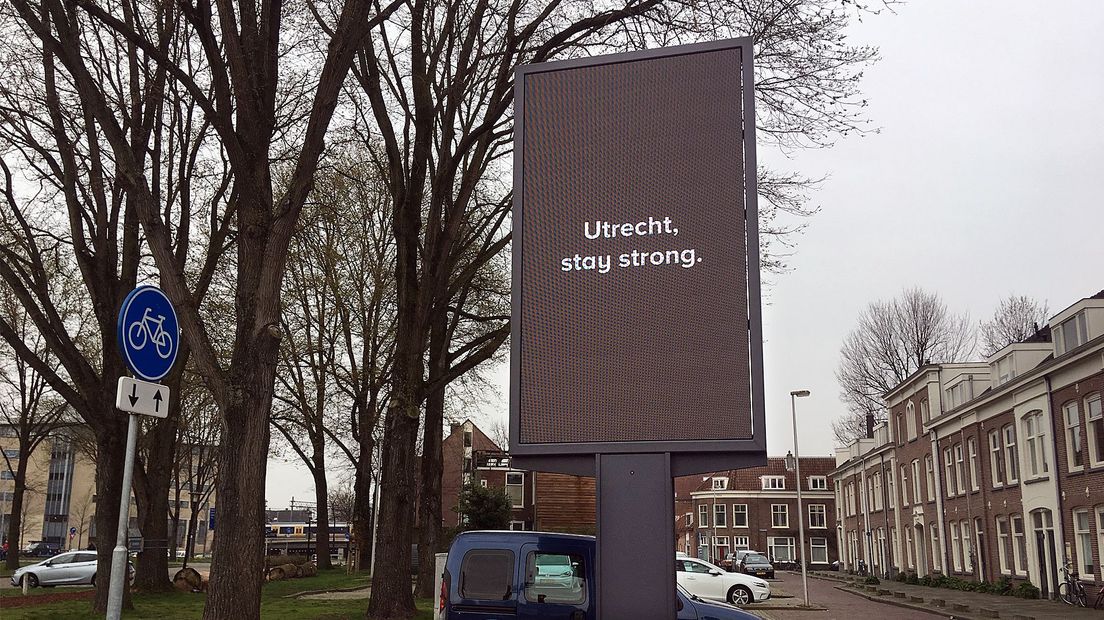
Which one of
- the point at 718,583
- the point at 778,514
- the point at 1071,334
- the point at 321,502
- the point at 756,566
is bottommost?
the point at 756,566

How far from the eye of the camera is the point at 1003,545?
36062 millimetres

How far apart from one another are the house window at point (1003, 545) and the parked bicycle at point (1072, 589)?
626cm

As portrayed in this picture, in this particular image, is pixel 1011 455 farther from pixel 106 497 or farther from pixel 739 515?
pixel 739 515

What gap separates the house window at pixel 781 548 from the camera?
86250 mm

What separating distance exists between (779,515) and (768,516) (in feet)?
3.41

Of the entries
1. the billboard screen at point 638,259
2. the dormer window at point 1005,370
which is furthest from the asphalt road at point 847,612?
the billboard screen at point 638,259

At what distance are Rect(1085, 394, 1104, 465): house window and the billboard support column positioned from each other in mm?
25088

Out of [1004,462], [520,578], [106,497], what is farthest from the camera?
[1004,462]

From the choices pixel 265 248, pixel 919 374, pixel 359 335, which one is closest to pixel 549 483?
pixel 919 374

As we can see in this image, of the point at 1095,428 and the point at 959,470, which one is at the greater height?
the point at 1095,428

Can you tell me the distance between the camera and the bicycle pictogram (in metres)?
6.70

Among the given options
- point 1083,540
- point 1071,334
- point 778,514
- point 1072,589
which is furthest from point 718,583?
point 778,514

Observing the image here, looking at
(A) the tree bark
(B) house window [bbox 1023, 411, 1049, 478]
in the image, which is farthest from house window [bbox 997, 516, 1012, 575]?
(A) the tree bark

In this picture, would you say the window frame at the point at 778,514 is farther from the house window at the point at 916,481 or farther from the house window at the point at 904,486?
the house window at the point at 916,481
